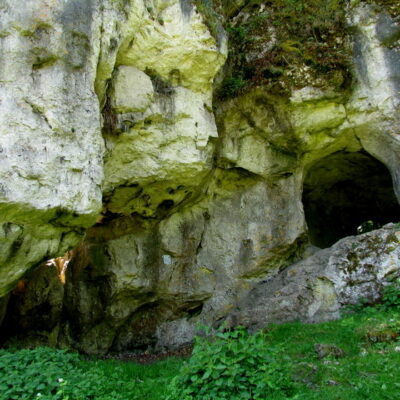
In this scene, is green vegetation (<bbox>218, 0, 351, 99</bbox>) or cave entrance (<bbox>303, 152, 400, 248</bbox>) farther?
cave entrance (<bbox>303, 152, 400, 248</bbox>)

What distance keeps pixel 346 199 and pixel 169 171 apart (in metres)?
7.96

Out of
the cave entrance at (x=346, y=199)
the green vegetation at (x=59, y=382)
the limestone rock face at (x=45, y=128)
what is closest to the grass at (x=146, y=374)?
the green vegetation at (x=59, y=382)

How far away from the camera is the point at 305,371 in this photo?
606 centimetres

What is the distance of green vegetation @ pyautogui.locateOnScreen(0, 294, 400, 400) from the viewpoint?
5.03 meters

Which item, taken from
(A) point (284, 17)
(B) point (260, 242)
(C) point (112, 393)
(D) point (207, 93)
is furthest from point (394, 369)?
(A) point (284, 17)

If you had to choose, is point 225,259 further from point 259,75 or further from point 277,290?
point 259,75

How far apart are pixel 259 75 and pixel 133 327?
7239 millimetres

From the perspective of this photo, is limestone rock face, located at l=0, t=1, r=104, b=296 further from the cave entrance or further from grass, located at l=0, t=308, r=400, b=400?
the cave entrance

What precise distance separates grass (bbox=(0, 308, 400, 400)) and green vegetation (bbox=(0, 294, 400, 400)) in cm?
1

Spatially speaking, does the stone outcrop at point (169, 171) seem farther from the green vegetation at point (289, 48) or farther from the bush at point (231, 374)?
the bush at point (231, 374)

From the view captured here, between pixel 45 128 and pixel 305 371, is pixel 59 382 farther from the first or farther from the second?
pixel 45 128

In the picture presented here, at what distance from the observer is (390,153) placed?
10594mm

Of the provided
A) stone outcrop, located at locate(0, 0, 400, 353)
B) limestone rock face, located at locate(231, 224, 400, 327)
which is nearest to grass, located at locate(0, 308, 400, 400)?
limestone rock face, located at locate(231, 224, 400, 327)

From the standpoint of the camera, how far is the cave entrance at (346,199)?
13500 millimetres
